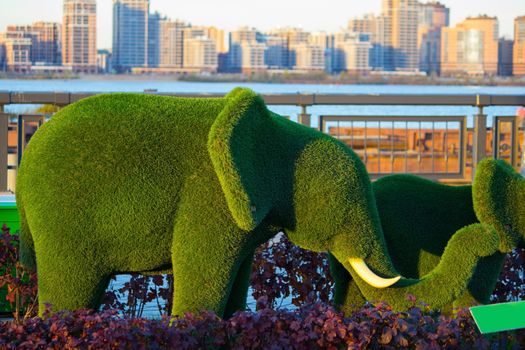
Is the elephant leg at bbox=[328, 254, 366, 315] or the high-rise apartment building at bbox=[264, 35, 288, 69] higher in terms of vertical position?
the high-rise apartment building at bbox=[264, 35, 288, 69]

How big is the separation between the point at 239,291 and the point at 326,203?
658 mm

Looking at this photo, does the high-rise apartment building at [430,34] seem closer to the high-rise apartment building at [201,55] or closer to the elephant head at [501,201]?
the high-rise apartment building at [201,55]

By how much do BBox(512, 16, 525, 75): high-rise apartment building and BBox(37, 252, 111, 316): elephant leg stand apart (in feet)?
309

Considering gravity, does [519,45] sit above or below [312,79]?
above

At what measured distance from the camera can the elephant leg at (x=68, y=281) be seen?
14.8ft

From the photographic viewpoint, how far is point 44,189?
453cm

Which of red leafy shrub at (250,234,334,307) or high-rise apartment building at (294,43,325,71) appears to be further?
high-rise apartment building at (294,43,325,71)

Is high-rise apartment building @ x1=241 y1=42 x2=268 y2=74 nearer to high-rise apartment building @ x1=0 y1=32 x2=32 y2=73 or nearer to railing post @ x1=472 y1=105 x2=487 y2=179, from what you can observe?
high-rise apartment building @ x1=0 y1=32 x2=32 y2=73

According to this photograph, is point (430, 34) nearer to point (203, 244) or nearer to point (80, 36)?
point (80, 36)

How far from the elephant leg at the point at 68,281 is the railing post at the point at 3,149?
491 centimetres

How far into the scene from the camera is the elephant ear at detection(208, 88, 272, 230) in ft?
14.2

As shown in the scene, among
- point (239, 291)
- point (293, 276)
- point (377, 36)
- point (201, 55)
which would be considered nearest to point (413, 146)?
point (293, 276)

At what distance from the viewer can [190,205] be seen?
14.6ft

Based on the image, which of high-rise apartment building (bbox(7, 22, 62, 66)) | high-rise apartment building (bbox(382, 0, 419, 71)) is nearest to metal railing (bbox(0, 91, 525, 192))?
high-rise apartment building (bbox(7, 22, 62, 66))
